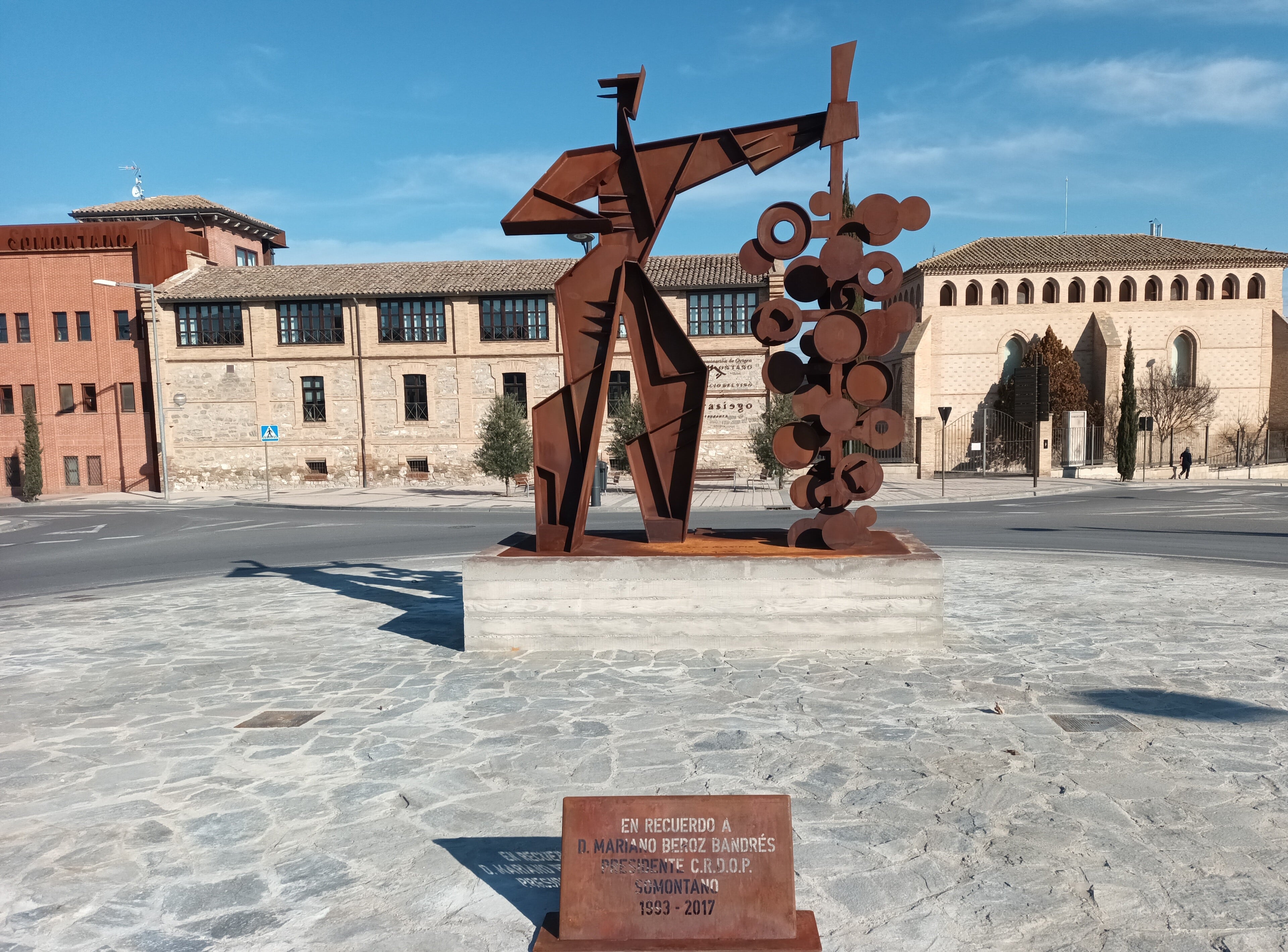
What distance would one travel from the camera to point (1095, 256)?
43531 mm

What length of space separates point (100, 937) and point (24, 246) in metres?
42.3

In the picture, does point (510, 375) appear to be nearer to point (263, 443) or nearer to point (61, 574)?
point (263, 443)

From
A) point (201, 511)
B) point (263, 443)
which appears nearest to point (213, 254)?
point (263, 443)

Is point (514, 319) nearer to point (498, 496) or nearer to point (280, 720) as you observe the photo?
point (498, 496)

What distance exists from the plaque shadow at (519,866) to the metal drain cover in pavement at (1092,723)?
11.0ft

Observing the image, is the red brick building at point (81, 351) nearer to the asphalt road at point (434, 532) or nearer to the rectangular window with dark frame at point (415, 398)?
the asphalt road at point (434, 532)

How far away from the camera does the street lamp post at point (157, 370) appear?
3005 centimetres

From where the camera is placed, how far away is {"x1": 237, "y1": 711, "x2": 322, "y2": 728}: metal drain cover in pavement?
5402 millimetres

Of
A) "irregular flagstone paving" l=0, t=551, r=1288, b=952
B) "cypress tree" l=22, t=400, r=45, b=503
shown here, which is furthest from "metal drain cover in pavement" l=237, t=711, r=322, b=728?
"cypress tree" l=22, t=400, r=45, b=503

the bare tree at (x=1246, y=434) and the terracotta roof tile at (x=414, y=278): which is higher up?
the terracotta roof tile at (x=414, y=278)

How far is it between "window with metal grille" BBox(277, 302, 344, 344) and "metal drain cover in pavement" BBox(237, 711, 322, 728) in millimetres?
32015

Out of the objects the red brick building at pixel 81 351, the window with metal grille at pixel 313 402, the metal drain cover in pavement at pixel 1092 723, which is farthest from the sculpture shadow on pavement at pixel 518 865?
the red brick building at pixel 81 351

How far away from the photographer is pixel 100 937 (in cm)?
306

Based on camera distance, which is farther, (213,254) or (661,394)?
(213,254)
